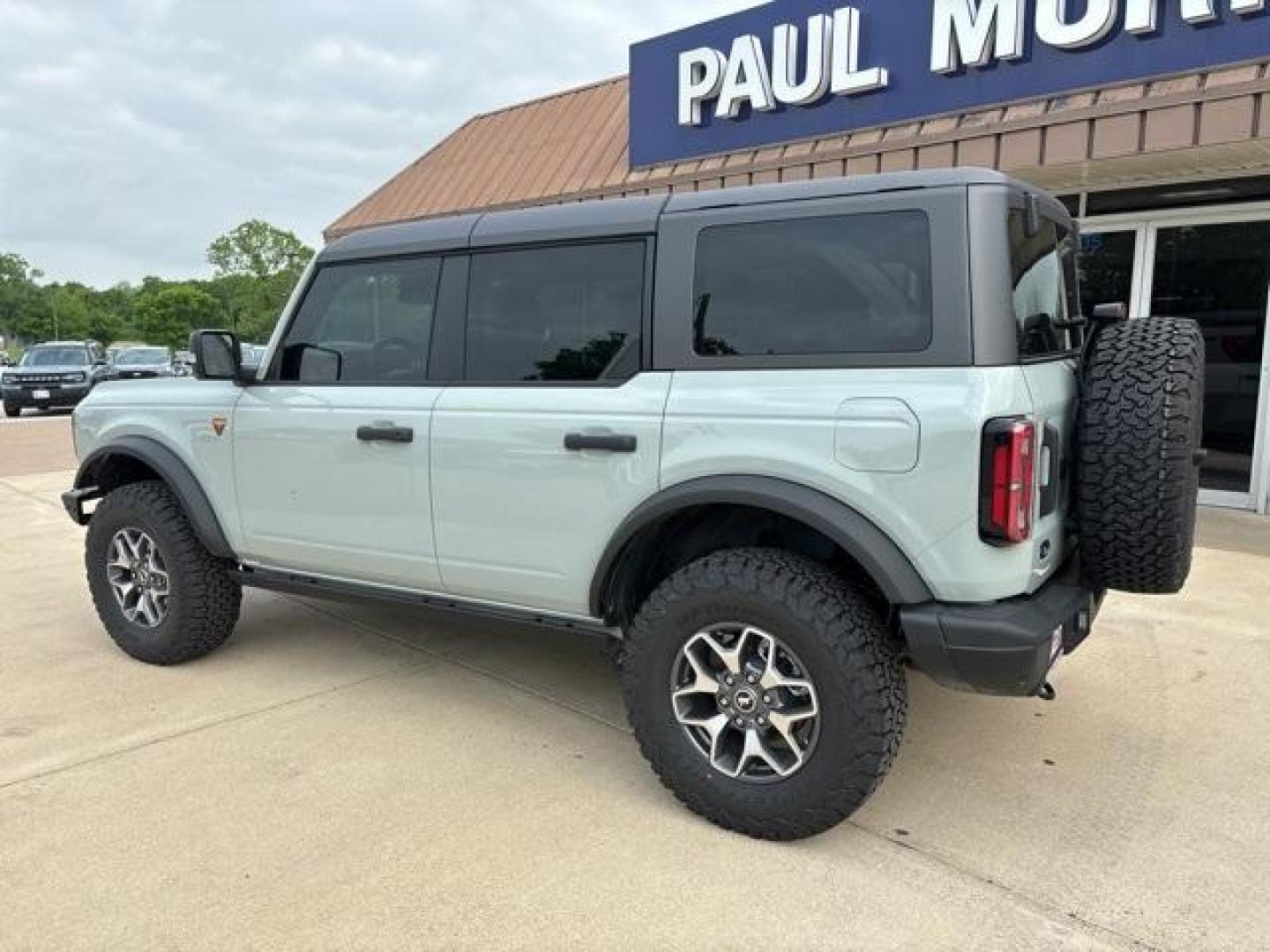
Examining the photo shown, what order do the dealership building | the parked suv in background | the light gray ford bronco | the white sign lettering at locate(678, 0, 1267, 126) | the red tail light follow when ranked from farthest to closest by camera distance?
1. the parked suv in background
2. the white sign lettering at locate(678, 0, 1267, 126)
3. the dealership building
4. the light gray ford bronco
5. the red tail light

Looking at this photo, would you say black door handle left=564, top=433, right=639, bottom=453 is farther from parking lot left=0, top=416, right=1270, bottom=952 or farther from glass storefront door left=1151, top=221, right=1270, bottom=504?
glass storefront door left=1151, top=221, right=1270, bottom=504

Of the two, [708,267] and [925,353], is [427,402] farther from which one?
[925,353]

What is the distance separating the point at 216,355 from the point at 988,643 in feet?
10.2

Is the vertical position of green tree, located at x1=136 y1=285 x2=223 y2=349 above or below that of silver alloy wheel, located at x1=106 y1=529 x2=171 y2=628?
above

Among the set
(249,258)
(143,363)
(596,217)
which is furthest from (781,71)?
(249,258)

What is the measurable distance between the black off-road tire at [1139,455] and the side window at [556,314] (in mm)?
1379

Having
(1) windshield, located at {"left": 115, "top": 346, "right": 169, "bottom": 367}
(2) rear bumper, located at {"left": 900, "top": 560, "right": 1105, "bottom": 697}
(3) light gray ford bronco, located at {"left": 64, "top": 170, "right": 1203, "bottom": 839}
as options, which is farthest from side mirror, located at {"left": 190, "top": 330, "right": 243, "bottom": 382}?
(1) windshield, located at {"left": 115, "top": 346, "right": 169, "bottom": 367}

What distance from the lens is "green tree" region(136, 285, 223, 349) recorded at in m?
86.3

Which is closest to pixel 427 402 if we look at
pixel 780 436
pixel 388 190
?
pixel 780 436

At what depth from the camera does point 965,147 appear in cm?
660

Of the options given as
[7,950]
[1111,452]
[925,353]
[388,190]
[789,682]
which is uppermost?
[388,190]

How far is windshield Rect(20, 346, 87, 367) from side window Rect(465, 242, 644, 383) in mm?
21414

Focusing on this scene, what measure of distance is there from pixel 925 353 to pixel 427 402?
1.75m

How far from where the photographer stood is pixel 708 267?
2.89m
